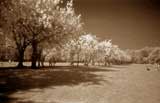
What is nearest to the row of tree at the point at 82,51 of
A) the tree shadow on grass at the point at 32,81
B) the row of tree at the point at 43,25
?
the row of tree at the point at 43,25

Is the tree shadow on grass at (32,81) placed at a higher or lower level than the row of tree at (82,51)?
lower

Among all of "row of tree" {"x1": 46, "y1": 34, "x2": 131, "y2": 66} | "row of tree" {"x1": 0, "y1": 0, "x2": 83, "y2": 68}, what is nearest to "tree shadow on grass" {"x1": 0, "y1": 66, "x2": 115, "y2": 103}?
"row of tree" {"x1": 0, "y1": 0, "x2": 83, "y2": 68}

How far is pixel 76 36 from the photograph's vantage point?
2340 inches

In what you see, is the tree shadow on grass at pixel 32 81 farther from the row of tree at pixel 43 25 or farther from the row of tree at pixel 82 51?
the row of tree at pixel 82 51

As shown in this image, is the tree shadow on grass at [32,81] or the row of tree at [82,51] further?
the row of tree at [82,51]

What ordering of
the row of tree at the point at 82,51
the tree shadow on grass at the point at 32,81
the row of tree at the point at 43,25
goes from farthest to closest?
1. the row of tree at the point at 82,51
2. the row of tree at the point at 43,25
3. the tree shadow on grass at the point at 32,81

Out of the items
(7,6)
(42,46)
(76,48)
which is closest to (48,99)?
(7,6)

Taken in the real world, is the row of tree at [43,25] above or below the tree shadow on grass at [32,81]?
above

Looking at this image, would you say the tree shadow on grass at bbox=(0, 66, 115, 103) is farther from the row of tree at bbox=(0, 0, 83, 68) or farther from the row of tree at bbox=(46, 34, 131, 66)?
the row of tree at bbox=(46, 34, 131, 66)

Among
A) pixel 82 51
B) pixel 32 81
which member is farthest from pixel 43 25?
pixel 82 51

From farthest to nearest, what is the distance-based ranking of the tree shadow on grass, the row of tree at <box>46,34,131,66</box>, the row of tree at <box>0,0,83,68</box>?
1. the row of tree at <box>46,34,131,66</box>
2. the row of tree at <box>0,0,83,68</box>
3. the tree shadow on grass

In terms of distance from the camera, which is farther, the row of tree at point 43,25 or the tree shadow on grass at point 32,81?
the row of tree at point 43,25

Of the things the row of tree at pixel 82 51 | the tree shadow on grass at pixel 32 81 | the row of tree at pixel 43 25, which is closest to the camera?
the tree shadow on grass at pixel 32 81

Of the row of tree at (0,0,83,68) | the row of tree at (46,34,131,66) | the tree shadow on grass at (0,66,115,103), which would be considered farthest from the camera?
the row of tree at (46,34,131,66)
